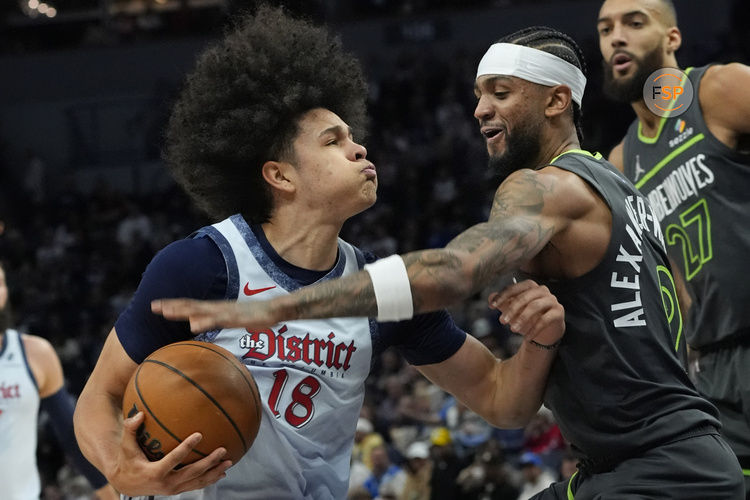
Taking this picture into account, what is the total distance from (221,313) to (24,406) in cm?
375

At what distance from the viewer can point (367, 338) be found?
3396 millimetres

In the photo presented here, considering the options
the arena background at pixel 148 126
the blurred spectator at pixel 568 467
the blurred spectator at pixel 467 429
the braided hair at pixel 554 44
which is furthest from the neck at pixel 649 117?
the arena background at pixel 148 126

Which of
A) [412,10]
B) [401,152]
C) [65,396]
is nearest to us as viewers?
[65,396]

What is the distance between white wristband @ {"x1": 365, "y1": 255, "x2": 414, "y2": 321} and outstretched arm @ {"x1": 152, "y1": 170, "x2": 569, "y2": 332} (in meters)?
0.02

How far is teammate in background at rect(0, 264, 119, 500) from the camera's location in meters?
5.61

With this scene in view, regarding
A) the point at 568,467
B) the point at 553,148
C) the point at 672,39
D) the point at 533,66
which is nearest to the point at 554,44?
the point at 533,66

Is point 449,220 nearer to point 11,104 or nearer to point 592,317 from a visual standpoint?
point 11,104

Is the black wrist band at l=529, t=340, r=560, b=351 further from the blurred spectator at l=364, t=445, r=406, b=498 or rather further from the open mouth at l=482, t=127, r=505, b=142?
the blurred spectator at l=364, t=445, r=406, b=498

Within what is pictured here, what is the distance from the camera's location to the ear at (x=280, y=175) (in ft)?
11.3

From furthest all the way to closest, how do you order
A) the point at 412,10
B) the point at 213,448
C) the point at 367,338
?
the point at 412,10, the point at 367,338, the point at 213,448

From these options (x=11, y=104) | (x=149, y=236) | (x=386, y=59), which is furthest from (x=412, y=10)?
(x=11, y=104)

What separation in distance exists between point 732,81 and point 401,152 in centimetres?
1168

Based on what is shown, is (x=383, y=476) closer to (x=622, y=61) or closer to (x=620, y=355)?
(x=622, y=61)

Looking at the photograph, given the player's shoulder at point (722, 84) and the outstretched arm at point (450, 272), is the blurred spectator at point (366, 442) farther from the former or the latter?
the outstretched arm at point (450, 272)
